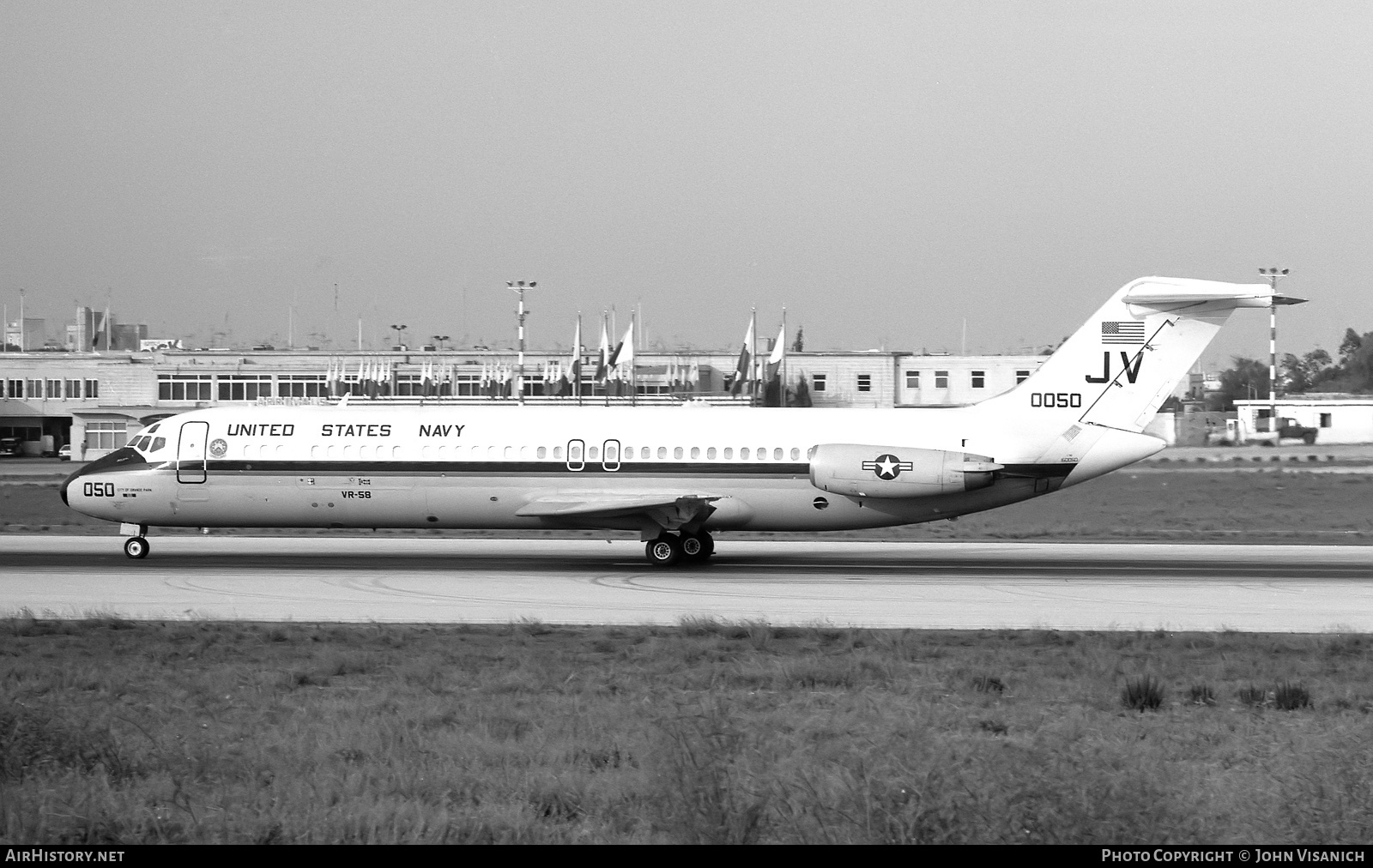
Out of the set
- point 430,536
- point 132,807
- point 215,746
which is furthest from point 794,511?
point 132,807

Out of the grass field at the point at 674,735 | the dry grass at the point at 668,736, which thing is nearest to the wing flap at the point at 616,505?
the grass field at the point at 674,735

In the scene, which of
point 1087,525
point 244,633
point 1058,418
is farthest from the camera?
point 1087,525

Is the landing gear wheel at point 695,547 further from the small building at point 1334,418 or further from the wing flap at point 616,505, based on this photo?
the small building at point 1334,418

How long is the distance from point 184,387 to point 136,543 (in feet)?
194

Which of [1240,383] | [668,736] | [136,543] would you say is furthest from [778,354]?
[1240,383]

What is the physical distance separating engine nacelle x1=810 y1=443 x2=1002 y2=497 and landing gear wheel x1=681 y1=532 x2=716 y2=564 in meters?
2.62

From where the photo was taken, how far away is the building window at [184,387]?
82000mm

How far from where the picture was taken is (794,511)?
25.9m

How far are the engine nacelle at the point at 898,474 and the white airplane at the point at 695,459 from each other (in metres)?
0.03

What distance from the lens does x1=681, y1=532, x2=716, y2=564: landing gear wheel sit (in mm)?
26172
